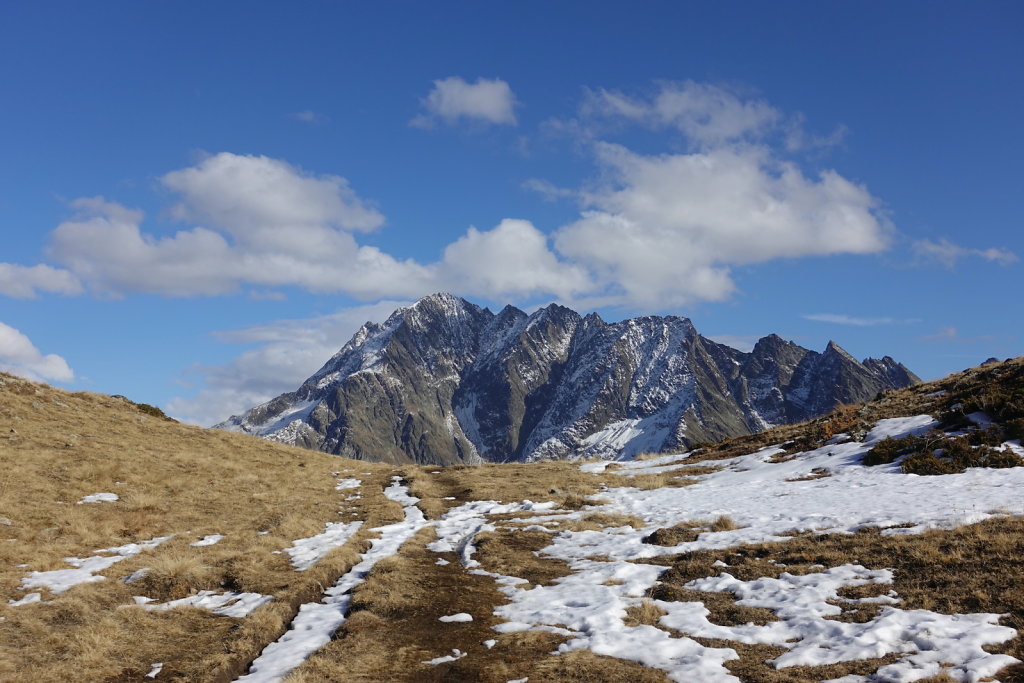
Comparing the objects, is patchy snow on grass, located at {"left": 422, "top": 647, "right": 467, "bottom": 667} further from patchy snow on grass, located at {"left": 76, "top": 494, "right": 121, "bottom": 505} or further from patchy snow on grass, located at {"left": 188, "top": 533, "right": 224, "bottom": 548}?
patchy snow on grass, located at {"left": 76, "top": 494, "right": 121, "bottom": 505}

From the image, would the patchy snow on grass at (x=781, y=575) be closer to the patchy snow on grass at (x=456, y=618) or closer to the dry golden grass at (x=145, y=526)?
the patchy snow on grass at (x=456, y=618)

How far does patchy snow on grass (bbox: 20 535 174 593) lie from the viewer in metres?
16.6

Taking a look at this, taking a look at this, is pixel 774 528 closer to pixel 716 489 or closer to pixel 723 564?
pixel 723 564

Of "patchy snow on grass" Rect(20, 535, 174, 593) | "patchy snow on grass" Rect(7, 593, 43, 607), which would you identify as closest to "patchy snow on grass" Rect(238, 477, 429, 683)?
"patchy snow on grass" Rect(7, 593, 43, 607)

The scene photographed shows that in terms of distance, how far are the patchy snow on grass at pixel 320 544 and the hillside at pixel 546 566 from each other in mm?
146

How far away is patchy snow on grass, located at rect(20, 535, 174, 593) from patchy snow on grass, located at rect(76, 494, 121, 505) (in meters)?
5.57

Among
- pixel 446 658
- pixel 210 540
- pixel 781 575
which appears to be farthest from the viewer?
pixel 210 540

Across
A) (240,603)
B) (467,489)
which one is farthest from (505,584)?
(467,489)

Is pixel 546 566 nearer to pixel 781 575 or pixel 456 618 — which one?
pixel 456 618

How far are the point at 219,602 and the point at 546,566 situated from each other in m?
9.66

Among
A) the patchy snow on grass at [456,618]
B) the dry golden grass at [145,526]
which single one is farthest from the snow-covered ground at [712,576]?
the dry golden grass at [145,526]

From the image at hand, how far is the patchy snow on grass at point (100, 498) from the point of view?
81.5 feet

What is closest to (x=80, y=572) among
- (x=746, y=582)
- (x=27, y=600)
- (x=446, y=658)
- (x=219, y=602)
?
(x=27, y=600)

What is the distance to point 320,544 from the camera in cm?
2200
